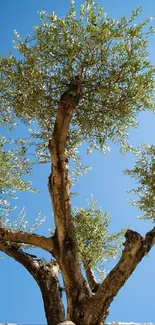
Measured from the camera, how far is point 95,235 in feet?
65.7

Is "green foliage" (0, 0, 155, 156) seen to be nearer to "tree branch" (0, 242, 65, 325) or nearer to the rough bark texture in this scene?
the rough bark texture

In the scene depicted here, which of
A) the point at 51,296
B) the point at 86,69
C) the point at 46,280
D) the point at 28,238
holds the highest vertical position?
the point at 86,69

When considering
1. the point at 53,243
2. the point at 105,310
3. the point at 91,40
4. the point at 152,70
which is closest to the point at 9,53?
the point at 91,40

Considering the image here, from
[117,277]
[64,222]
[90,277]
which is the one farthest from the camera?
[90,277]

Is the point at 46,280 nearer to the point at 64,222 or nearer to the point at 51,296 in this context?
the point at 51,296

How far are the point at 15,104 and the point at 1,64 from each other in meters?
1.54

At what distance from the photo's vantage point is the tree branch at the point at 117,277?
1114 cm

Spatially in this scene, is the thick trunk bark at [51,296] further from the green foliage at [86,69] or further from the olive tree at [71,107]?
the green foliage at [86,69]

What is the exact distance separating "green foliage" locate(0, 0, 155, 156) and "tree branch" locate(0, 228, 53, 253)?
14.1 ft

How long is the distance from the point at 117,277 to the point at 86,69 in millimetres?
6984

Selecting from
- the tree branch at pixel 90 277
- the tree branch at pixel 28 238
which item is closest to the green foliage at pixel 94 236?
the tree branch at pixel 90 277

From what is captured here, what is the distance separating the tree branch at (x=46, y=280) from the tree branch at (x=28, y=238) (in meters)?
1.23

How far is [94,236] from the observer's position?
20.0 m

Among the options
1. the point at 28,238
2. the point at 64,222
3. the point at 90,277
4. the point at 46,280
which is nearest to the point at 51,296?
the point at 46,280
